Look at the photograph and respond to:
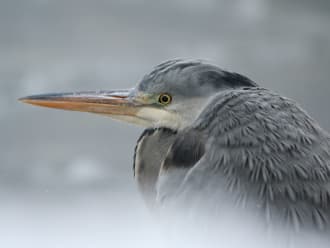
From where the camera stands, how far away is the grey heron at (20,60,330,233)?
871 millimetres

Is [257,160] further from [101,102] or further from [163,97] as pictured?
[101,102]

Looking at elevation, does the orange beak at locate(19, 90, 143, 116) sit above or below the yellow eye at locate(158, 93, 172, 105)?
below

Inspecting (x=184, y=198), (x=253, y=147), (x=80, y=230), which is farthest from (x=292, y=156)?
(x=80, y=230)

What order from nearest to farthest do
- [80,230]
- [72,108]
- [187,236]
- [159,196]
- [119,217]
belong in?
[80,230] < [119,217] < [187,236] < [159,196] < [72,108]

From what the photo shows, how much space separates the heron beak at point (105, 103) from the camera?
1.40m

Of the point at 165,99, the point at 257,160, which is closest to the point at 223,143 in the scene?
the point at 257,160

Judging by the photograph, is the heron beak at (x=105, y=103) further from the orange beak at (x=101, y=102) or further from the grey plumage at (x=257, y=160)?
the grey plumage at (x=257, y=160)

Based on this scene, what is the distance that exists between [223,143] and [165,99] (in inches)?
14.3

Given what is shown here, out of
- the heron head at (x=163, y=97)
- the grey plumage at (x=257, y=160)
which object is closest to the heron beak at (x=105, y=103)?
the heron head at (x=163, y=97)

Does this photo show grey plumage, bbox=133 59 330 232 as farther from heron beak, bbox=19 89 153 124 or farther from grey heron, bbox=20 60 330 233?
heron beak, bbox=19 89 153 124

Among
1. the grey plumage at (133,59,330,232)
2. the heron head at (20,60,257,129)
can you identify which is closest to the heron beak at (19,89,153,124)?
the heron head at (20,60,257,129)

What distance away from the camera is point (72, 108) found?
142 cm

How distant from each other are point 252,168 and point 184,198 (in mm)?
156

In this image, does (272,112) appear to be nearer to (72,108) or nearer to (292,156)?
(292,156)
